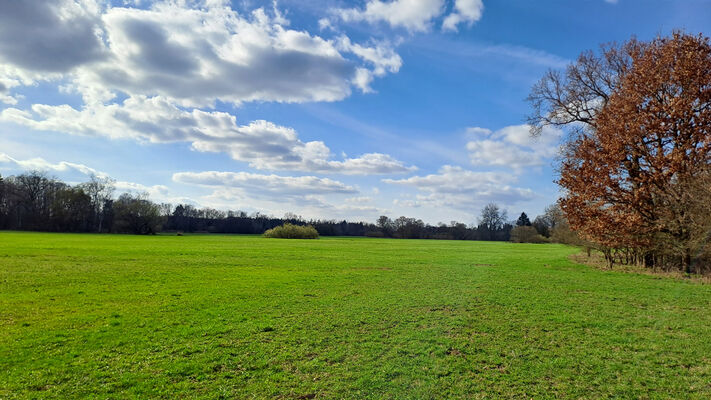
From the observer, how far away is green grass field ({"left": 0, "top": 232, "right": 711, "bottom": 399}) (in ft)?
19.5

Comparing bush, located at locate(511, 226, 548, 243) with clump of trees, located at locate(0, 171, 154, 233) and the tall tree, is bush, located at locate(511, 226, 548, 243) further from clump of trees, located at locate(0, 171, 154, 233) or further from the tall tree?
clump of trees, located at locate(0, 171, 154, 233)

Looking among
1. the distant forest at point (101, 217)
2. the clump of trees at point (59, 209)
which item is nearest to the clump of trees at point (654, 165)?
the distant forest at point (101, 217)

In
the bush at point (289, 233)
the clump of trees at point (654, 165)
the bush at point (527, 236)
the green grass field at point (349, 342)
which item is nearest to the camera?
the green grass field at point (349, 342)

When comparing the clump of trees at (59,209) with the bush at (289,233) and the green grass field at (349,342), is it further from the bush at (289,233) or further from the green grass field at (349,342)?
the green grass field at (349,342)

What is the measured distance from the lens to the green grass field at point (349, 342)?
5957mm

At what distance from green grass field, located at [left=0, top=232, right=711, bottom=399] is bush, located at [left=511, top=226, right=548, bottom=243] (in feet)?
286

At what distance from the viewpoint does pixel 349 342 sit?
8.20 m

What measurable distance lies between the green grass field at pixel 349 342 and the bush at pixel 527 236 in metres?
87.0

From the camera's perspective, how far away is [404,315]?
1085 cm

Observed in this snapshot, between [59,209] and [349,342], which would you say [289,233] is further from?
[349,342]

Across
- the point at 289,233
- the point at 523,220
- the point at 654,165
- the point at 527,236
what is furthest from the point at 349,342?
the point at 523,220

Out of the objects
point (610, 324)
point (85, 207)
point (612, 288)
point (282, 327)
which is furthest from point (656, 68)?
point (85, 207)

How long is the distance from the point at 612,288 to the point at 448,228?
12128cm

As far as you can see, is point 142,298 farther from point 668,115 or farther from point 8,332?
point 668,115
